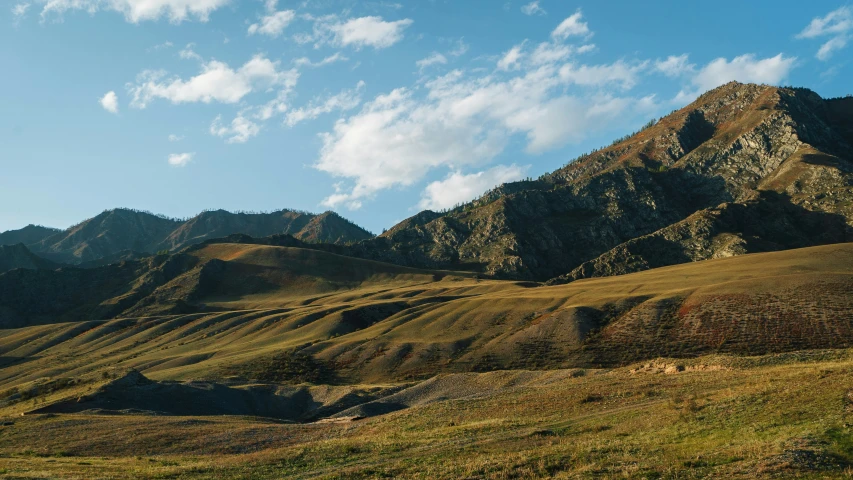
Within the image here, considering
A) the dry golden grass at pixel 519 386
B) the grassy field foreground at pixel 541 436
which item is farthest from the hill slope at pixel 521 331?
the grassy field foreground at pixel 541 436

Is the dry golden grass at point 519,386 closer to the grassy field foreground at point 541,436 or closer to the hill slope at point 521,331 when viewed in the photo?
the grassy field foreground at point 541,436

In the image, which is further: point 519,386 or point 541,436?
point 519,386

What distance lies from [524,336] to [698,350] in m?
25.2

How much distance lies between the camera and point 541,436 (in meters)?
32.2

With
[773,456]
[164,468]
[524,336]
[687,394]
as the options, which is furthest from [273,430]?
[524,336]

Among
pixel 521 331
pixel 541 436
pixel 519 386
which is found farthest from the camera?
pixel 521 331

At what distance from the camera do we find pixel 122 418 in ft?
169

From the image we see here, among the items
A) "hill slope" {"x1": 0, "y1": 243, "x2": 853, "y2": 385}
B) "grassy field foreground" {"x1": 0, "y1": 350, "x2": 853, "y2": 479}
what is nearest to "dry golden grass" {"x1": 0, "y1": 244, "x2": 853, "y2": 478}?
"grassy field foreground" {"x1": 0, "y1": 350, "x2": 853, "y2": 479}

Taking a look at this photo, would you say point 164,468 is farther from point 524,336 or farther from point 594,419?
point 524,336

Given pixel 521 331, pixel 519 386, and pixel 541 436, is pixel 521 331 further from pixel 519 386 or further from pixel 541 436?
pixel 541 436

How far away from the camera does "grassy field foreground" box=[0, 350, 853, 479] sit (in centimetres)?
2348

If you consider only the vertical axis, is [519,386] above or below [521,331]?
below

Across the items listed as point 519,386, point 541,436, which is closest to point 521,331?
point 519,386

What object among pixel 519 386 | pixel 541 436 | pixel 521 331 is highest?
pixel 541 436
